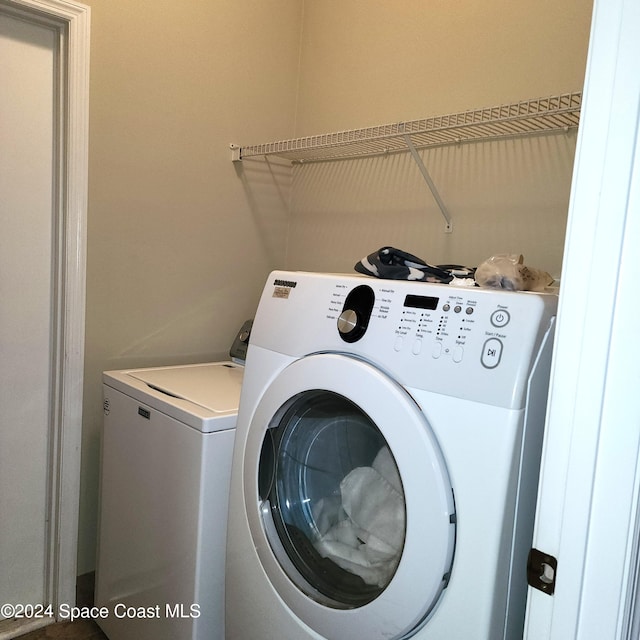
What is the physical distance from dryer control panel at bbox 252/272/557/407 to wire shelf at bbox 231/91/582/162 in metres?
0.64

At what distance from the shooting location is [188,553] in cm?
135

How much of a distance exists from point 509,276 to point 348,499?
22.8 inches

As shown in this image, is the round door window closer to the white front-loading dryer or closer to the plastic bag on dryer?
the white front-loading dryer

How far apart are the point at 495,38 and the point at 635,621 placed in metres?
1.57

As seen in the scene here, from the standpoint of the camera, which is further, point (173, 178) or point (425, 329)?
point (173, 178)

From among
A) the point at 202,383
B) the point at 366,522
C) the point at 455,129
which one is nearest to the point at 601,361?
the point at 366,522

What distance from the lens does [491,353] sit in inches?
32.6

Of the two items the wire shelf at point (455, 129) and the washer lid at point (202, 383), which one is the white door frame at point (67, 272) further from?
the wire shelf at point (455, 129)

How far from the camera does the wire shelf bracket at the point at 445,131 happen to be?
135cm

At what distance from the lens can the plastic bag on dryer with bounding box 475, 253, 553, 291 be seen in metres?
1.05

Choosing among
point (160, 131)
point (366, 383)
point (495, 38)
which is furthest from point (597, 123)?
point (160, 131)

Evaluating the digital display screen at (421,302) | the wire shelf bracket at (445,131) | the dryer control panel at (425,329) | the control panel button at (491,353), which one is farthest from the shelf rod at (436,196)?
the control panel button at (491,353)

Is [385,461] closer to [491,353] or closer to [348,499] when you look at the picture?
[348,499]

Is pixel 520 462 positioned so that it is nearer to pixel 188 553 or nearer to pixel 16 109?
pixel 188 553
